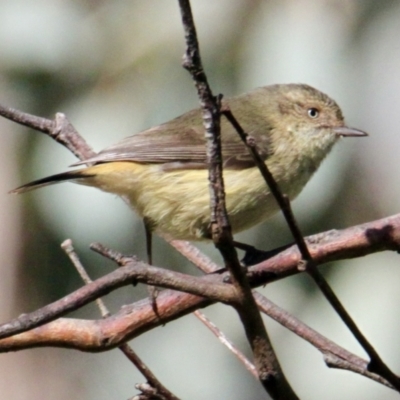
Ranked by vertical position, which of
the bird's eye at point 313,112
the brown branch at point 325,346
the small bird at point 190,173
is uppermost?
the bird's eye at point 313,112

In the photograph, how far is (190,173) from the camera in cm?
333

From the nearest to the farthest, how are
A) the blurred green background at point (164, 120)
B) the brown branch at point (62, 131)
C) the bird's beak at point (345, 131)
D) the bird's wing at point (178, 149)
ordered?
1. the brown branch at point (62, 131)
2. the bird's wing at point (178, 149)
3. the bird's beak at point (345, 131)
4. the blurred green background at point (164, 120)

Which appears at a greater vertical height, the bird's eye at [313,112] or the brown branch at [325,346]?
the bird's eye at [313,112]

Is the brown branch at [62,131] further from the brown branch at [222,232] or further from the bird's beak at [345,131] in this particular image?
the brown branch at [222,232]

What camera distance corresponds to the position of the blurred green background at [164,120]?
4.79 metres

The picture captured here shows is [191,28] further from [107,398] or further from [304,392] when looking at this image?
[107,398]

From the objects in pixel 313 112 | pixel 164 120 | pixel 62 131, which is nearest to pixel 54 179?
pixel 62 131

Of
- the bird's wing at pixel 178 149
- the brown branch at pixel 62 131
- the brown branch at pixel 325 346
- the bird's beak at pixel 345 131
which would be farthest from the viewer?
the bird's beak at pixel 345 131

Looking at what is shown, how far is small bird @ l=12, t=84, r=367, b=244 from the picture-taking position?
3.21 metres

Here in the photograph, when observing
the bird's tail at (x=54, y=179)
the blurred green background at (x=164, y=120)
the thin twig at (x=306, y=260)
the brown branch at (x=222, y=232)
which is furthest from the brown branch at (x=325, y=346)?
the blurred green background at (x=164, y=120)

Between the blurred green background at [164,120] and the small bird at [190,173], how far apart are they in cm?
118

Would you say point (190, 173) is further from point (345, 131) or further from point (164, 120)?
point (164, 120)

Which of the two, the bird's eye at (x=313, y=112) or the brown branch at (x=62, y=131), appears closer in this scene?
the brown branch at (x=62, y=131)

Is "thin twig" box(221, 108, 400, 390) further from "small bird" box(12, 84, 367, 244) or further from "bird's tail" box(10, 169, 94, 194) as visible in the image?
"bird's tail" box(10, 169, 94, 194)
